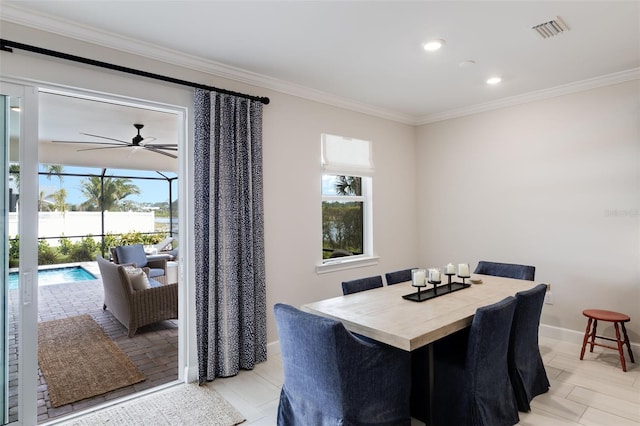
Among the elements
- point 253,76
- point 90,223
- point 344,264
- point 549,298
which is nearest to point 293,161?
point 253,76

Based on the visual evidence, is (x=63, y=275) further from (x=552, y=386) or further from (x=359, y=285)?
(x=552, y=386)

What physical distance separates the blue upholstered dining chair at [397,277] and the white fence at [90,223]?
27.1 ft

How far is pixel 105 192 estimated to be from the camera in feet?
29.6

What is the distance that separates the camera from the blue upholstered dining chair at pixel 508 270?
338 centimetres

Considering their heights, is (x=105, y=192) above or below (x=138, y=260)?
above

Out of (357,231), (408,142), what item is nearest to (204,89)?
(357,231)

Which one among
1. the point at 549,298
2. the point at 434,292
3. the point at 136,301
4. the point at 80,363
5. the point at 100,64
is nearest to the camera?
the point at 100,64

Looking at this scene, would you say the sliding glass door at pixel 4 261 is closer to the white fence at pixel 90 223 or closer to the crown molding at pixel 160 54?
the crown molding at pixel 160 54

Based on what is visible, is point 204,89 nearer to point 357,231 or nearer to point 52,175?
point 357,231

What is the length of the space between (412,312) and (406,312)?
4 cm

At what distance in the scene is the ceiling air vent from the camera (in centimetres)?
246

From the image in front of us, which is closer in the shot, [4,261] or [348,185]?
[4,261]

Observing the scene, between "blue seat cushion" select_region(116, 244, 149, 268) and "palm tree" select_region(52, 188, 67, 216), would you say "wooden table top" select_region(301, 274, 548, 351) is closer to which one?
"blue seat cushion" select_region(116, 244, 149, 268)

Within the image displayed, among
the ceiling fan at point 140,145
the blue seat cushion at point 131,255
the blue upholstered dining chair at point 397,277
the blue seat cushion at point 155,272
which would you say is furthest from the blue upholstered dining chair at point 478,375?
the blue seat cushion at point 131,255
